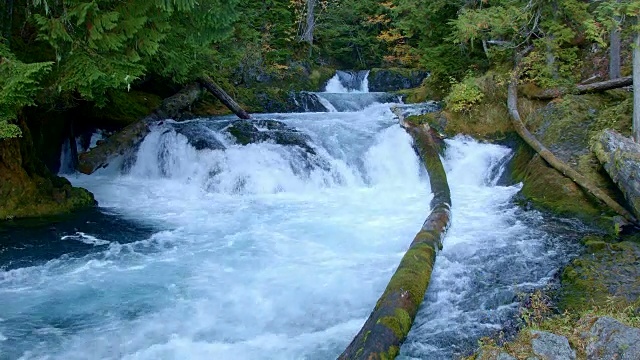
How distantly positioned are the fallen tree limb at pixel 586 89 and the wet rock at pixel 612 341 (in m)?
8.93

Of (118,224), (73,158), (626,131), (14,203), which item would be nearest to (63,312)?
(118,224)

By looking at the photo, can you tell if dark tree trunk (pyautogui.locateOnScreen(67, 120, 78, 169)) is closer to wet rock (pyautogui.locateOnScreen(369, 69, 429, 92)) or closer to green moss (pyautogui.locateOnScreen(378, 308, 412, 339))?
green moss (pyautogui.locateOnScreen(378, 308, 412, 339))

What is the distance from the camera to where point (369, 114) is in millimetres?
16938

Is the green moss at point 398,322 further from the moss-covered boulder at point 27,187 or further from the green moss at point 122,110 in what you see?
the green moss at point 122,110

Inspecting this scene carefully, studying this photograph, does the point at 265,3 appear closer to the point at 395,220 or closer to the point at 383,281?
the point at 395,220

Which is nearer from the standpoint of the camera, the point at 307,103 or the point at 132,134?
the point at 132,134

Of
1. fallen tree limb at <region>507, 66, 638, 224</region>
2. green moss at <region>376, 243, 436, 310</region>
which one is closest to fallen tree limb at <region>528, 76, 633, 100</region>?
fallen tree limb at <region>507, 66, 638, 224</region>

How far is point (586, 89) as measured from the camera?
1178 cm

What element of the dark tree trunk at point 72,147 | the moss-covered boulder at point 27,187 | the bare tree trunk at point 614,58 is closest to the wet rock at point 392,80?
the bare tree trunk at point 614,58

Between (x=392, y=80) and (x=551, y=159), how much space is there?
1647cm

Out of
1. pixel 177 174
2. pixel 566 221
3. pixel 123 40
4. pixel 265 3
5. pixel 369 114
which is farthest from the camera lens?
pixel 265 3

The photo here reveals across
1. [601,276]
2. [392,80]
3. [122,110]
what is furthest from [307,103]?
[601,276]

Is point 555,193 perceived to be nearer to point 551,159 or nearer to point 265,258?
point 551,159

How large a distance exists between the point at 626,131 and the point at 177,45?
881 cm
